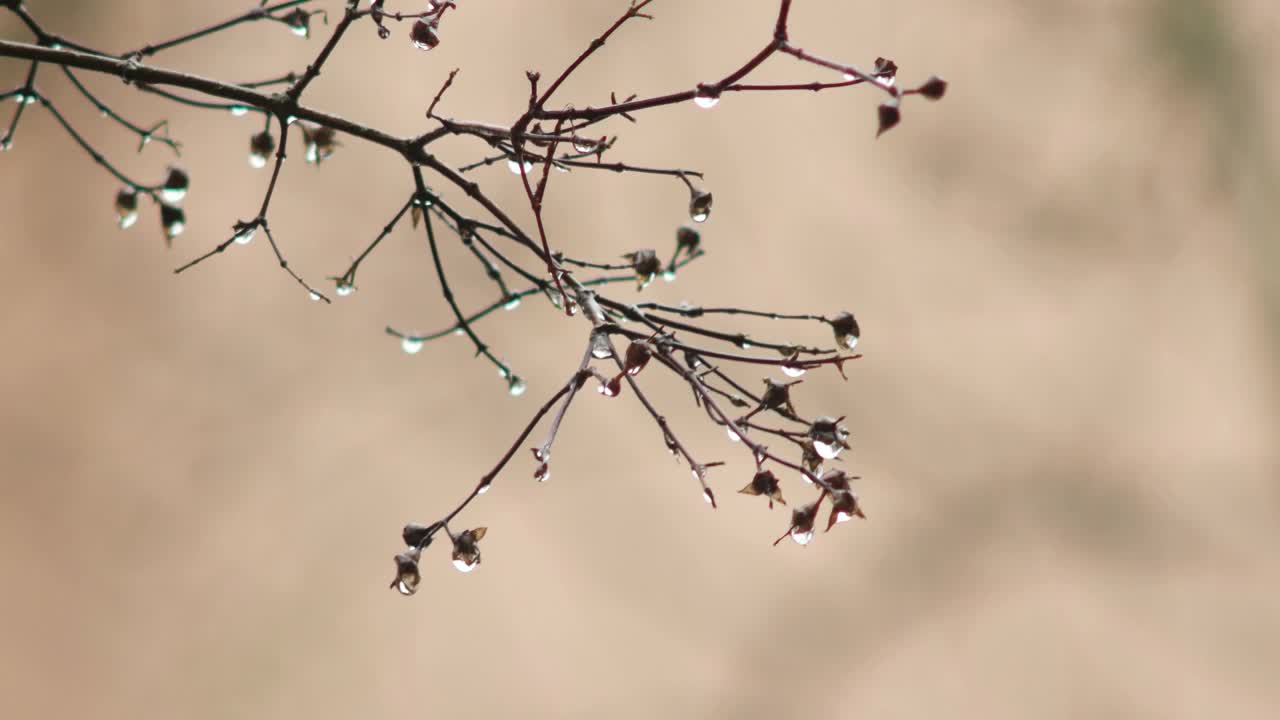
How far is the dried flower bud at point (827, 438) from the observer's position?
0.60m

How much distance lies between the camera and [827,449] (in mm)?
598

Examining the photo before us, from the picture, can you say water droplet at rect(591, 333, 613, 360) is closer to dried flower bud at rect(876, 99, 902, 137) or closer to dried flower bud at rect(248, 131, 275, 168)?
dried flower bud at rect(876, 99, 902, 137)

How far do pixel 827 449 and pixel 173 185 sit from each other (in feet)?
1.81

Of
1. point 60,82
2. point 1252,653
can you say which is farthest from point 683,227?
point 1252,653

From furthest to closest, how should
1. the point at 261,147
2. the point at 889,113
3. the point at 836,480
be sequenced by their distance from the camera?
the point at 261,147 < the point at 836,480 < the point at 889,113

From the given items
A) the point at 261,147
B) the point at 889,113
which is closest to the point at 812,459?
the point at 889,113

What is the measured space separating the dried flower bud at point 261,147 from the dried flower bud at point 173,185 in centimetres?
8

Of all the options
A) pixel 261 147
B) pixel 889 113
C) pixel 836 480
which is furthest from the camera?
pixel 261 147

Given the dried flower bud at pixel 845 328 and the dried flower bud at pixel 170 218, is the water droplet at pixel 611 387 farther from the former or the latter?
the dried flower bud at pixel 170 218

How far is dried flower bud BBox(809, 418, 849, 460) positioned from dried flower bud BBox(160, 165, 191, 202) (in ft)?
1.73

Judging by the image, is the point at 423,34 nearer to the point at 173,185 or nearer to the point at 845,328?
the point at 173,185

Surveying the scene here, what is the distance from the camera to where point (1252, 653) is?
1670 millimetres

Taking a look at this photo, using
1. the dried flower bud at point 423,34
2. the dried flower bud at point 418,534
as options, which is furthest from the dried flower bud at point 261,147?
the dried flower bud at point 418,534

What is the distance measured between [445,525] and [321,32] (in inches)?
52.1
